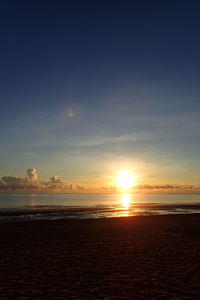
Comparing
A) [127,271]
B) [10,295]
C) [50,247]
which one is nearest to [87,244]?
[50,247]

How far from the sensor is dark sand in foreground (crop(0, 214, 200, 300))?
9.22 m

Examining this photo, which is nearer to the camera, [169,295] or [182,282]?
[169,295]

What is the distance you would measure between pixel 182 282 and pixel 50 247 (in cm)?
1010

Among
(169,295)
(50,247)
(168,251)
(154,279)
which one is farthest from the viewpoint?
(50,247)

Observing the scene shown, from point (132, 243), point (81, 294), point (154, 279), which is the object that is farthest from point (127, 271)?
point (132, 243)

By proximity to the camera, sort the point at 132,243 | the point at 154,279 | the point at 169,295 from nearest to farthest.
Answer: the point at 169,295 < the point at 154,279 < the point at 132,243

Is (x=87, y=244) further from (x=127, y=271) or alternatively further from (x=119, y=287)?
(x=119, y=287)

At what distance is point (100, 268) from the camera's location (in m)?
12.3

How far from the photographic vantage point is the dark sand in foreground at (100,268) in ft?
30.2

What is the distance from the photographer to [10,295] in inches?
354

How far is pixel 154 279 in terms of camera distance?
10.5 meters

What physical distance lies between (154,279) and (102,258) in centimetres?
439

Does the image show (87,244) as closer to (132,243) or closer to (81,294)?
(132,243)

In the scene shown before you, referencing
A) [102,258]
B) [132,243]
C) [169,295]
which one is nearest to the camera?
[169,295]
